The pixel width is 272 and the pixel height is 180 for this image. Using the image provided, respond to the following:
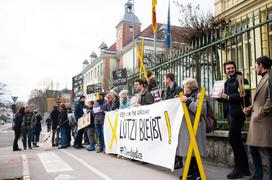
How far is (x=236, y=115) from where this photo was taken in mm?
5172

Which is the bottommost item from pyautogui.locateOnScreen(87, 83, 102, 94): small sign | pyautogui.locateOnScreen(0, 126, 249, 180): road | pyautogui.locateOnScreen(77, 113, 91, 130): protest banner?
pyautogui.locateOnScreen(0, 126, 249, 180): road

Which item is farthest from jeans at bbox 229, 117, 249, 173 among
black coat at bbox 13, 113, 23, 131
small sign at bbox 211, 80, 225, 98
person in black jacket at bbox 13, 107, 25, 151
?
black coat at bbox 13, 113, 23, 131

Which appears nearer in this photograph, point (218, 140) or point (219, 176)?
point (219, 176)

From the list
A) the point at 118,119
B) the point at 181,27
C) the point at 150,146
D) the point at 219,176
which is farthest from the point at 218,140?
the point at 181,27

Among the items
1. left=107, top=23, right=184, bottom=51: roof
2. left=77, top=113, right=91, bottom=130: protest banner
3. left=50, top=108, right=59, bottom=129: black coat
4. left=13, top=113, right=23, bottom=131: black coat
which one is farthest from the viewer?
left=107, top=23, right=184, bottom=51: roof

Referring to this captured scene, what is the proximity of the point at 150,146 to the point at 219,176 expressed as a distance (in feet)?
4.76

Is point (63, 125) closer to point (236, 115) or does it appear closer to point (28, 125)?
point (28, 125)

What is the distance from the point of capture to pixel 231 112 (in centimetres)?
523

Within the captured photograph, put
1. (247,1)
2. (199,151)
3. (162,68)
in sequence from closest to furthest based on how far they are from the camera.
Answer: (199,151)
(162,68)
(247,1)

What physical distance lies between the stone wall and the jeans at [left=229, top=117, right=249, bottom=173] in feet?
2.39

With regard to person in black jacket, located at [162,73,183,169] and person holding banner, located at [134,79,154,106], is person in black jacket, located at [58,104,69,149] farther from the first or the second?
person in black jacket, located at [162,73,183,169]

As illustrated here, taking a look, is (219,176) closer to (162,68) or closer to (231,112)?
(231,112)

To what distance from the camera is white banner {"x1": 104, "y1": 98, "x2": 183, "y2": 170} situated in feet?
17.5

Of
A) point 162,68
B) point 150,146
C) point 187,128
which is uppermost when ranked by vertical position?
point 162,68
